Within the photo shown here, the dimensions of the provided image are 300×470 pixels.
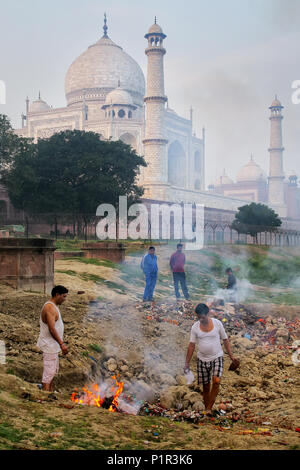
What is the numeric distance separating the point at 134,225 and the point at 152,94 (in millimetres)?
12281

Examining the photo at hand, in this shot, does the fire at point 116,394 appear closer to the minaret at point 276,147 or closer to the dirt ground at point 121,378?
the dirt ground at point 121,378

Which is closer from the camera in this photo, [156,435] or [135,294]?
[156,435]

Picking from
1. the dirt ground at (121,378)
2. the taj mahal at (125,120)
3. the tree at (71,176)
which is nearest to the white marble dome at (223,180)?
the taj mahal at (125,120)

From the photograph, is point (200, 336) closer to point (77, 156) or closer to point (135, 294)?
point (135, 294)

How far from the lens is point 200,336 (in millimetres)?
5336

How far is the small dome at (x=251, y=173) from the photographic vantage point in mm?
63312

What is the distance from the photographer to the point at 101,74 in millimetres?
48531

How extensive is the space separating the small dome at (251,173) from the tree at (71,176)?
125 ft

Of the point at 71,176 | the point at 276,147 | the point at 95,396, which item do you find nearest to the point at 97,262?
the point at 95,396

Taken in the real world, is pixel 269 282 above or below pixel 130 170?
below

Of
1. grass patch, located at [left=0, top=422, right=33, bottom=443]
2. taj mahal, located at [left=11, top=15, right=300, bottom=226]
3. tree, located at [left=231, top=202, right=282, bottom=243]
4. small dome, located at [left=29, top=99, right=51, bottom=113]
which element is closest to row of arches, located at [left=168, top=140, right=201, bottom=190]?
taj mahal, located at [left=11, top=15, right=300, bottom=226]

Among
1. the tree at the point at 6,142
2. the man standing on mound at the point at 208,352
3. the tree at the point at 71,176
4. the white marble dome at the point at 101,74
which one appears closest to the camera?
the man standing on mound at the point at 208,352
